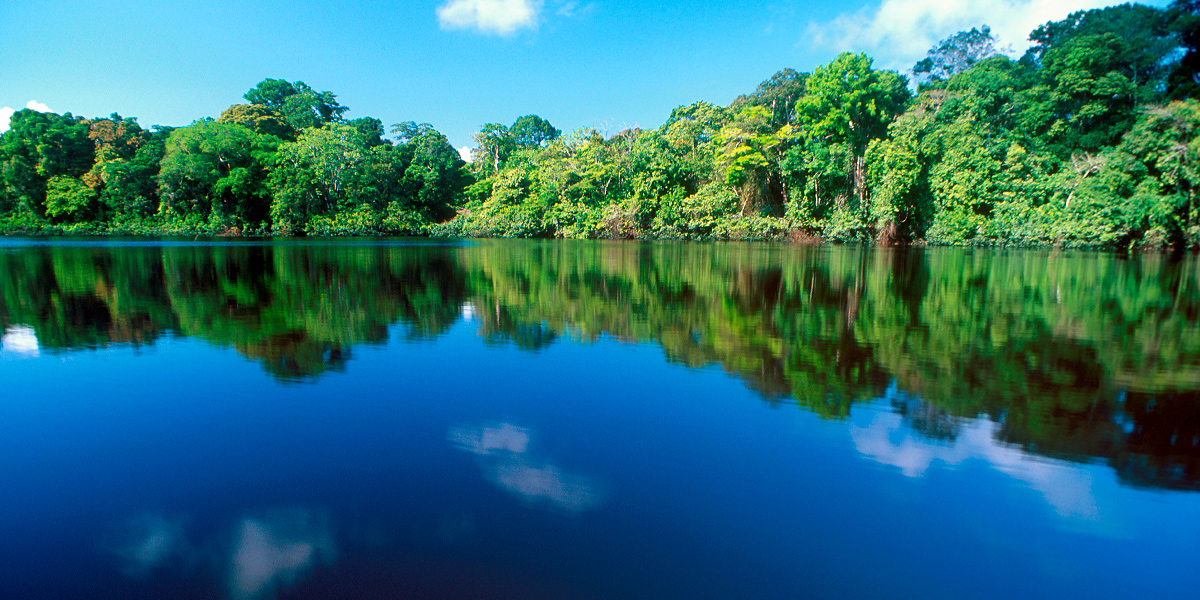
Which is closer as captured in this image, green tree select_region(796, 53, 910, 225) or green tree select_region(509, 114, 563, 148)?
green tree select_region(796, 53, 910, 225)

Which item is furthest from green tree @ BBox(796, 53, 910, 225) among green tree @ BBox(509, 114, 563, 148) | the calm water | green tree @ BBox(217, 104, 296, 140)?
green tree @ BBox(217, 104, 296, 140)

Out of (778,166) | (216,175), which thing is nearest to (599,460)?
(778,166)

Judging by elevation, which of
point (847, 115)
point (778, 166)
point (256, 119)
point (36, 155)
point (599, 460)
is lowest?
point (599, 460)

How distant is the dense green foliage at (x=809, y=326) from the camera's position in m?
3.72

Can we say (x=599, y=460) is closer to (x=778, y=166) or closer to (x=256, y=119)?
(x=778, y=166)

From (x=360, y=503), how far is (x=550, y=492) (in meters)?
0.78

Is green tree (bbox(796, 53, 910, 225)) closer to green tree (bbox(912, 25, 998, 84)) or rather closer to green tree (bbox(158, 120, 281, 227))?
green tree (bbox(912, 25, 998, 84))

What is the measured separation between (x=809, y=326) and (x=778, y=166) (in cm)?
2952

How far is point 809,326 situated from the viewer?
6340mm

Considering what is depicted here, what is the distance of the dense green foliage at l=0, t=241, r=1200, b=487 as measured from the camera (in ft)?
12.2

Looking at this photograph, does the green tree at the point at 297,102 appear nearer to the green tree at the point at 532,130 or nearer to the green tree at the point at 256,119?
the green tree at the point at 256,119

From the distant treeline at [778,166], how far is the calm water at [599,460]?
22.9m

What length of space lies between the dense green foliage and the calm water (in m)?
0.05

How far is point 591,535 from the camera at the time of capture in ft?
7.20
